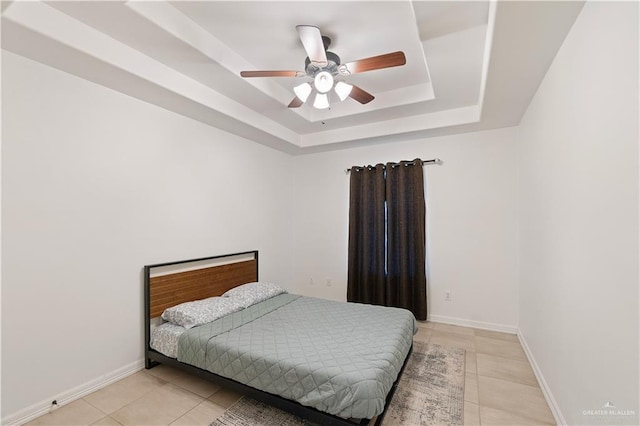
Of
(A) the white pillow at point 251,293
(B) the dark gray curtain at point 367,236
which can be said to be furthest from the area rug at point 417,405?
(B) the dark gray curtain at point 367,236

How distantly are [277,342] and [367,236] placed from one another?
2.25 m

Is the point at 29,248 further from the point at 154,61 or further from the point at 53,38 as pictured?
the point at 154,61

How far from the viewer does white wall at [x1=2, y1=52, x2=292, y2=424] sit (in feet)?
6.22

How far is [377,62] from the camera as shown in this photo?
6.41 feet

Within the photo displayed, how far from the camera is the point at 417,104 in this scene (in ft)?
10.5

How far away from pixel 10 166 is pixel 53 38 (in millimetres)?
865

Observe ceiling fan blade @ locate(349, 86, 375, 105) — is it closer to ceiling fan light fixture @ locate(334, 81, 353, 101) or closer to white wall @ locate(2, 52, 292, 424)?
ceiling fan light fixture @ locate(334, 81, 353, 101)

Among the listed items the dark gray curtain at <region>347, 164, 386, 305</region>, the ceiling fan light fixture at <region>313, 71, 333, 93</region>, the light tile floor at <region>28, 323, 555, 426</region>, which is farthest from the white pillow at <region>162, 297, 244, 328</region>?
the ceiling fan light fixture at <region>313, 71, 333, 93</region>

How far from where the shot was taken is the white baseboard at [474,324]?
3418 mm

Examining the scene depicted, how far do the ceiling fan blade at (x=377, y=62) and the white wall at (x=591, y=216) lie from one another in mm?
937

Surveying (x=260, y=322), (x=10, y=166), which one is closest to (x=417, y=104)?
(x=260, y=322)

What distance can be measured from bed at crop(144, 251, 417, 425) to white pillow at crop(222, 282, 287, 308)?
1cm

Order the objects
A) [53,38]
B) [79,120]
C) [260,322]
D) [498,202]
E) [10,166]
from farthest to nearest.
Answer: [498,202], [260,322], [79,120], [10,166], [53,38]

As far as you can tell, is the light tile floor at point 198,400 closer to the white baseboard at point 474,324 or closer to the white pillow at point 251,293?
the white baseboard at point 474,324
